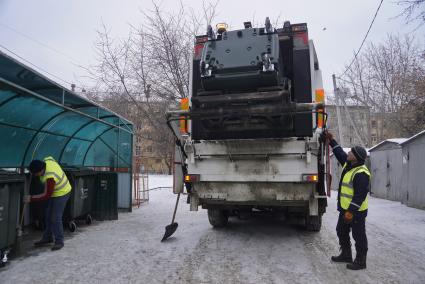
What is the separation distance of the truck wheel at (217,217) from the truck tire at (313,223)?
1.55 m

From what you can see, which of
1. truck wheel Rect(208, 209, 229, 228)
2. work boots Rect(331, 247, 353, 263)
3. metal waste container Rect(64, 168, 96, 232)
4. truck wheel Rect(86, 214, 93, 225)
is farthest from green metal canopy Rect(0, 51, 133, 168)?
work boots Rect(331, 247, 353, 263)

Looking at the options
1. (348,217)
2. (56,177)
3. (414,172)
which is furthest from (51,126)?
(414,172)

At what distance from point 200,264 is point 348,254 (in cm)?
197

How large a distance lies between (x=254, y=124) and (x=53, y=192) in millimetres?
3283

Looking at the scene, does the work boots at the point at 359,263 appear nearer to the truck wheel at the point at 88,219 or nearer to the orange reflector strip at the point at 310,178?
the orange reflector strip at the point at 310,178

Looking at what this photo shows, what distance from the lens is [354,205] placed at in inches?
177

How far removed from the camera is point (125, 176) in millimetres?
10055

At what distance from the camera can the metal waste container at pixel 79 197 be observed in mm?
7008

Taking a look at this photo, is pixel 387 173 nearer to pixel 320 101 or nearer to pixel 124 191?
pixel 124 191

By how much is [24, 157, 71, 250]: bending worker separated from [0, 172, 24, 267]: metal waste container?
30 centimetres

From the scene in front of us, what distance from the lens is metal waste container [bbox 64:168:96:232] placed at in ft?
23.0

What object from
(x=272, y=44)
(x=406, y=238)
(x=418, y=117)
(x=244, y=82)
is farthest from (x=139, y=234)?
(x=418, y=117)

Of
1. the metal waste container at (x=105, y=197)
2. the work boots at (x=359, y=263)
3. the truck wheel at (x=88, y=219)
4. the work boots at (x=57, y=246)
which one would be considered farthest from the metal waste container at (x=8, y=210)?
the work boots at (x=359, y=263)

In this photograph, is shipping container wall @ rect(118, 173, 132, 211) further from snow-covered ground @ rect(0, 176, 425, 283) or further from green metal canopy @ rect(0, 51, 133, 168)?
snow-covered ground @ rect(0, 176, 425, 283)
